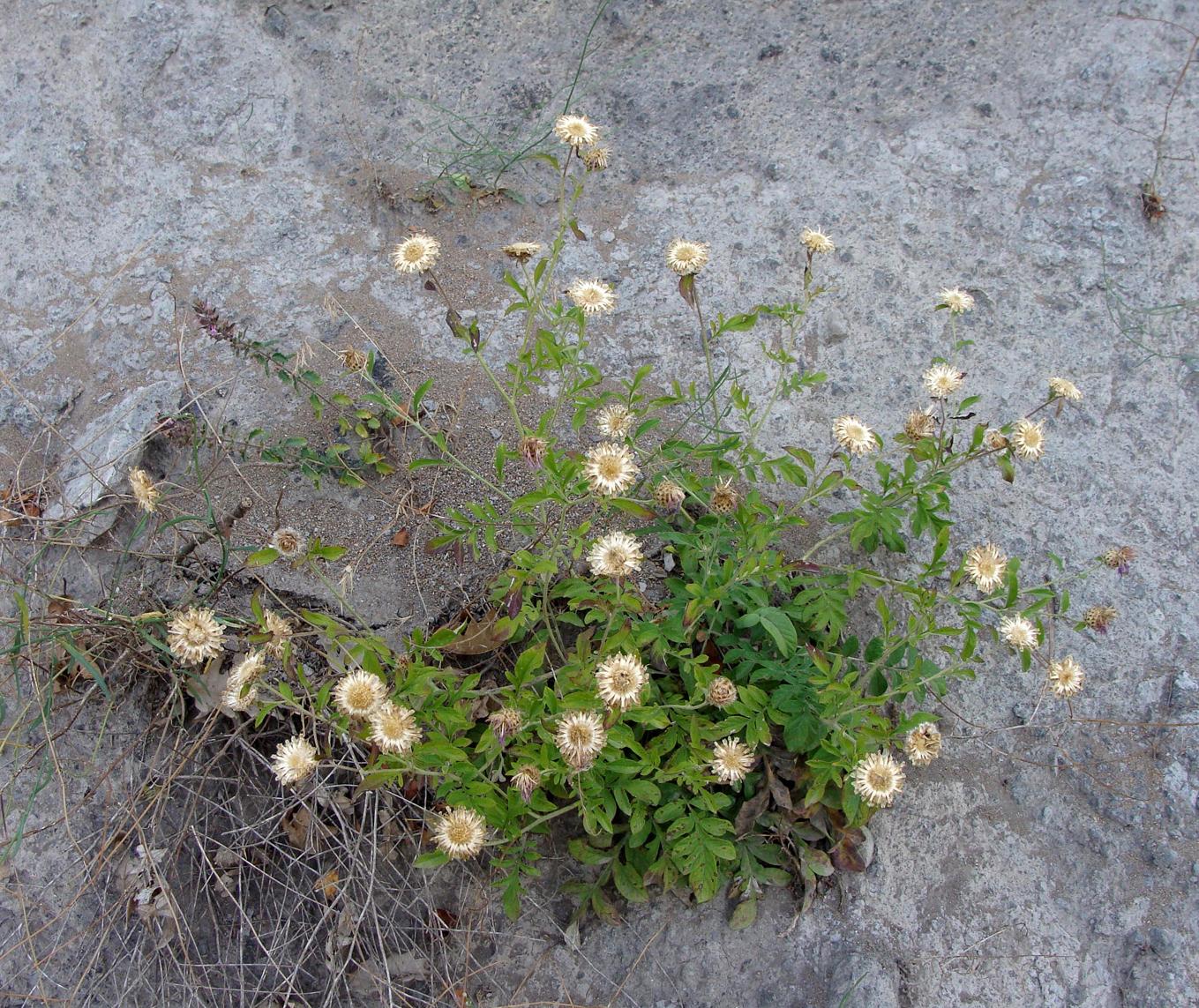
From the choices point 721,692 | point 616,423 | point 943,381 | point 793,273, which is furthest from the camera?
point 793,273

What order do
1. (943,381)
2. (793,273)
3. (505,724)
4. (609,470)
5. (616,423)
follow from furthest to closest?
1. (793,273)
2. (943,381)
3. (616,423)
4. (609,470)
5. (505,724)

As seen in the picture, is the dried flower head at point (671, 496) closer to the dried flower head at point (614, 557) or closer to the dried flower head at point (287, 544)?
the dried flower head at point (614, 557)

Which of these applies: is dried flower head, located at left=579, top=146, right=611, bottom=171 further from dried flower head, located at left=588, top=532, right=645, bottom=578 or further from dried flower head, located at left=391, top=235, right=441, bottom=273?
dried flower head, located at left=588, top=532, right=645, bottom=578

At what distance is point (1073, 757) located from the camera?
2854 millimetres

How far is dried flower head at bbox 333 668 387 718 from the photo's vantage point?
231 centimetres

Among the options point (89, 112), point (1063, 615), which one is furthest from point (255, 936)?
point (89, 112)

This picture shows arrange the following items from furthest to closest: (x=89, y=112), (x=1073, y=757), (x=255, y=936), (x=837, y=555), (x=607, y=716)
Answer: (x=89, y=112) < (x=837, y=555) < (x=1073, y=757) < (x=255, y=936) < (x=607, y=716)

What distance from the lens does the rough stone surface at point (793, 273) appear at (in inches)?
107

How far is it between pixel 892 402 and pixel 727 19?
6.42 feet

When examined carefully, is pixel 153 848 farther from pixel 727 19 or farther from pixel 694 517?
pixel 727 19

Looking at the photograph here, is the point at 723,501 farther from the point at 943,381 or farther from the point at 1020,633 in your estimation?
the point at 1020,633

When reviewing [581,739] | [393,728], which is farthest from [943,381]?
[393,728]

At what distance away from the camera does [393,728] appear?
2271 mm

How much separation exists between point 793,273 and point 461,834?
2349mm
